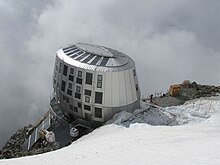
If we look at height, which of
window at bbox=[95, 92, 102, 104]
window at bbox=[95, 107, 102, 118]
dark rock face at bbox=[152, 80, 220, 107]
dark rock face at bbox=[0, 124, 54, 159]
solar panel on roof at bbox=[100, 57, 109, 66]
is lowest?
dark rock face at bbox=[0, 124, 54, 159]

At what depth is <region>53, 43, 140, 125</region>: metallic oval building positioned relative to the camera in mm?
25219

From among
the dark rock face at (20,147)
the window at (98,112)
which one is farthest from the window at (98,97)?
the dark rock face at (20,147)

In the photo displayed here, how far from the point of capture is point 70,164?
1177 centimetres

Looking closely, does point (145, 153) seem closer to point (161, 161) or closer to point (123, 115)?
point (161, 161)

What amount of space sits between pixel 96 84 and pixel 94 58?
2360mm

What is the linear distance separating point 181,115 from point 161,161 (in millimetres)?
16760

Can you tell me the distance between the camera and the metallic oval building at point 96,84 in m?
25.2

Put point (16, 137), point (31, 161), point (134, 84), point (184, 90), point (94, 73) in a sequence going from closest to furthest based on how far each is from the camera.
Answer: point (31, 161) → point (94, 73) → point (134, 84) → point (16, 137) → point (184, 90)

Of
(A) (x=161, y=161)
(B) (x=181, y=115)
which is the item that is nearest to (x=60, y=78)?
(B) (x=181, y=115)

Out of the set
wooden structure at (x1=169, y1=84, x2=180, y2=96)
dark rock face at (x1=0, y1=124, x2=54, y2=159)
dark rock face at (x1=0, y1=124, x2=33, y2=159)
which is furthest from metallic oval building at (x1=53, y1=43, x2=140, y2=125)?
wooden structure at (x1=169, y1=84, x2=180, y2=96)

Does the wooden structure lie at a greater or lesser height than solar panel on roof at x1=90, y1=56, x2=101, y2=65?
lesser

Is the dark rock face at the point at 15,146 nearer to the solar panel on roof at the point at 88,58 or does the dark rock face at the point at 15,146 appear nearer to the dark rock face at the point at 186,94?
the solar panel on roof at the point at 88,58

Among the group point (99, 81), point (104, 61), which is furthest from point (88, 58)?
point (99, 81)

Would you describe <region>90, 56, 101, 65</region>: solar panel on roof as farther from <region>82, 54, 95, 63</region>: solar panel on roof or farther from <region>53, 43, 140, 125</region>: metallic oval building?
<region>82, 54, 95, 63</region>: solar panel on roof
